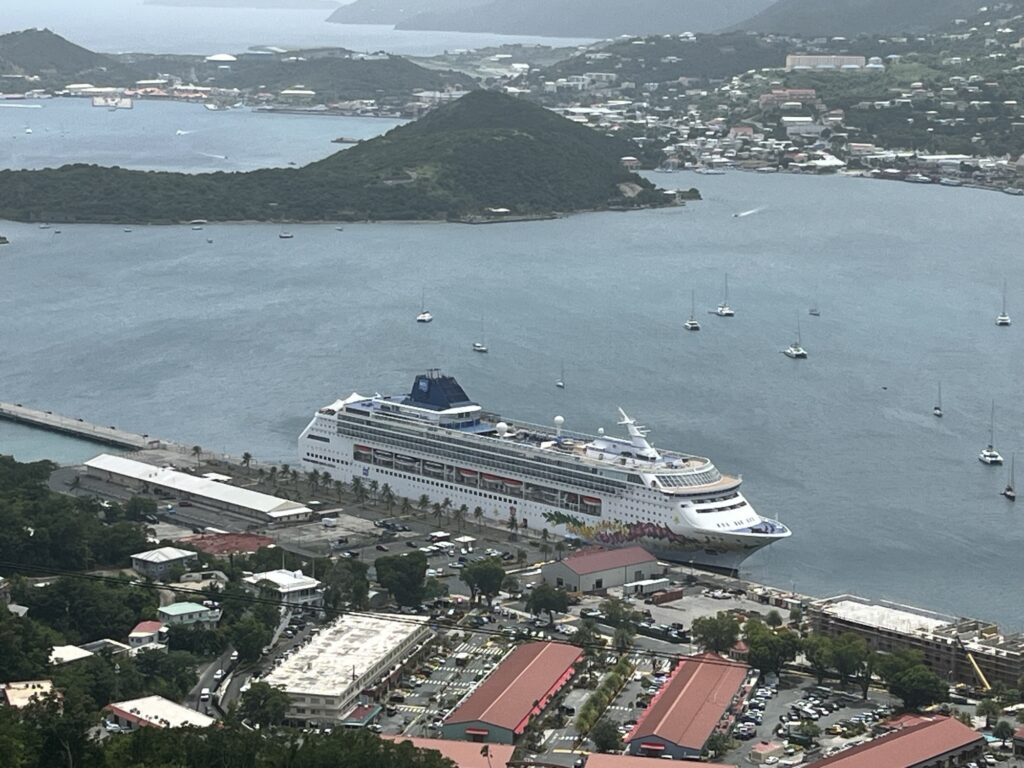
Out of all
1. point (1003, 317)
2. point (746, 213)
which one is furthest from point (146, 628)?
point (746, 213)

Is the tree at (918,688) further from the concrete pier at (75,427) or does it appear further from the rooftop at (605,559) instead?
the concrete pier at (75,427)

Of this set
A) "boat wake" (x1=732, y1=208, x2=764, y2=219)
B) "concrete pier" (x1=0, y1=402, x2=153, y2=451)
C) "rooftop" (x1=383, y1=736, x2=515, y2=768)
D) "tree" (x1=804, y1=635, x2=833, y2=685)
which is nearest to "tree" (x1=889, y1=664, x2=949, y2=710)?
"tree" (x1=804, y1=635, x2=833, y2=685)

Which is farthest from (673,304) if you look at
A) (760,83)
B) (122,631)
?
(760,83)

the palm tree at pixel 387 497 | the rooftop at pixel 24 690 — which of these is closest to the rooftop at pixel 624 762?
the rooftop at pixel 24 690

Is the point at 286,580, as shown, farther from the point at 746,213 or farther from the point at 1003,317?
the point at 746,213

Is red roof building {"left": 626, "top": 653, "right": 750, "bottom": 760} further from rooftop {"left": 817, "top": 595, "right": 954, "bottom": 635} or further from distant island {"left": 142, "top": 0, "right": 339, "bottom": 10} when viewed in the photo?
distant island {"left": 142, "top": 0, "right": 339, "bottom": 10}

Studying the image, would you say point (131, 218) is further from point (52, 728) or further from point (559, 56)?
point (559, 56)
